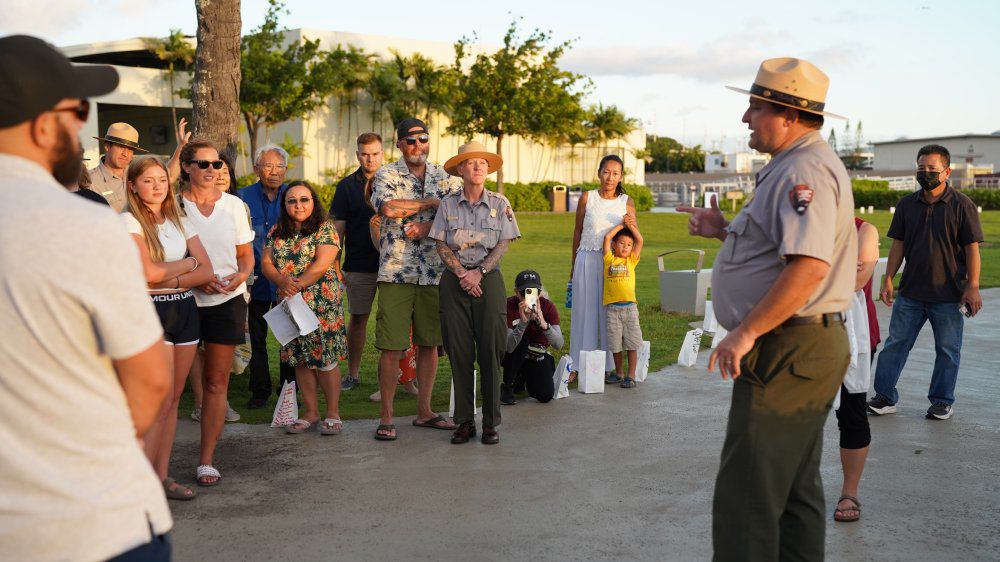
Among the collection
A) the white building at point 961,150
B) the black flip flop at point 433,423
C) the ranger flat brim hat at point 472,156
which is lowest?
the black flip flop at point 433,423

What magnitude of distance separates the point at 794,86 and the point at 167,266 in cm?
331

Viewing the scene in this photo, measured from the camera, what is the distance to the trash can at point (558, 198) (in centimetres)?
4884

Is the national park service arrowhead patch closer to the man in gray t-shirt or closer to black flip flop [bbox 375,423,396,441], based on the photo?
the man in gray t-shirt

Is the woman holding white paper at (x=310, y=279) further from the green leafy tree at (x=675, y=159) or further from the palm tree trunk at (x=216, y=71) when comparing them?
the green leafy tree at (x=675, y=159)

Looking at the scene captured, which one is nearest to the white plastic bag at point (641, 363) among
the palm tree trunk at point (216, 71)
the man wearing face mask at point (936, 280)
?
the man wearing face mask at point (936, 280)

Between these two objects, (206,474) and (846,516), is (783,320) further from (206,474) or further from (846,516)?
(206,474)

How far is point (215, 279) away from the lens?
223 inches

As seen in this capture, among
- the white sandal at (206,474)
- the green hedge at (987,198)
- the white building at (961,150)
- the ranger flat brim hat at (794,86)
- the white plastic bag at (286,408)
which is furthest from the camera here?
the white building at (961,150)

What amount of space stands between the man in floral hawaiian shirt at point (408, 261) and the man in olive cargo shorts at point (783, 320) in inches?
144

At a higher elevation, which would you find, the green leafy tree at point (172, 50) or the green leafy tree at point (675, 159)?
the green leafy tree at point (172, 50)

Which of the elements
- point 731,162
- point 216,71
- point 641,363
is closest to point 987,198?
point 641,363

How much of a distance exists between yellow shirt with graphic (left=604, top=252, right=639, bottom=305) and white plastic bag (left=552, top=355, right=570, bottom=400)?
2.94 feet

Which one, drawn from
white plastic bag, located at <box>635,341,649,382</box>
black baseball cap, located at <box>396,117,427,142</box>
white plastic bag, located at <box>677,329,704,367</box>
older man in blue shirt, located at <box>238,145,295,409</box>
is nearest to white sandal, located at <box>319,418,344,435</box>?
older man in blue shirt, located at <box>238,145,295,409</box>

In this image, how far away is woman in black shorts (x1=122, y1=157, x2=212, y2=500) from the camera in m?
5.16
